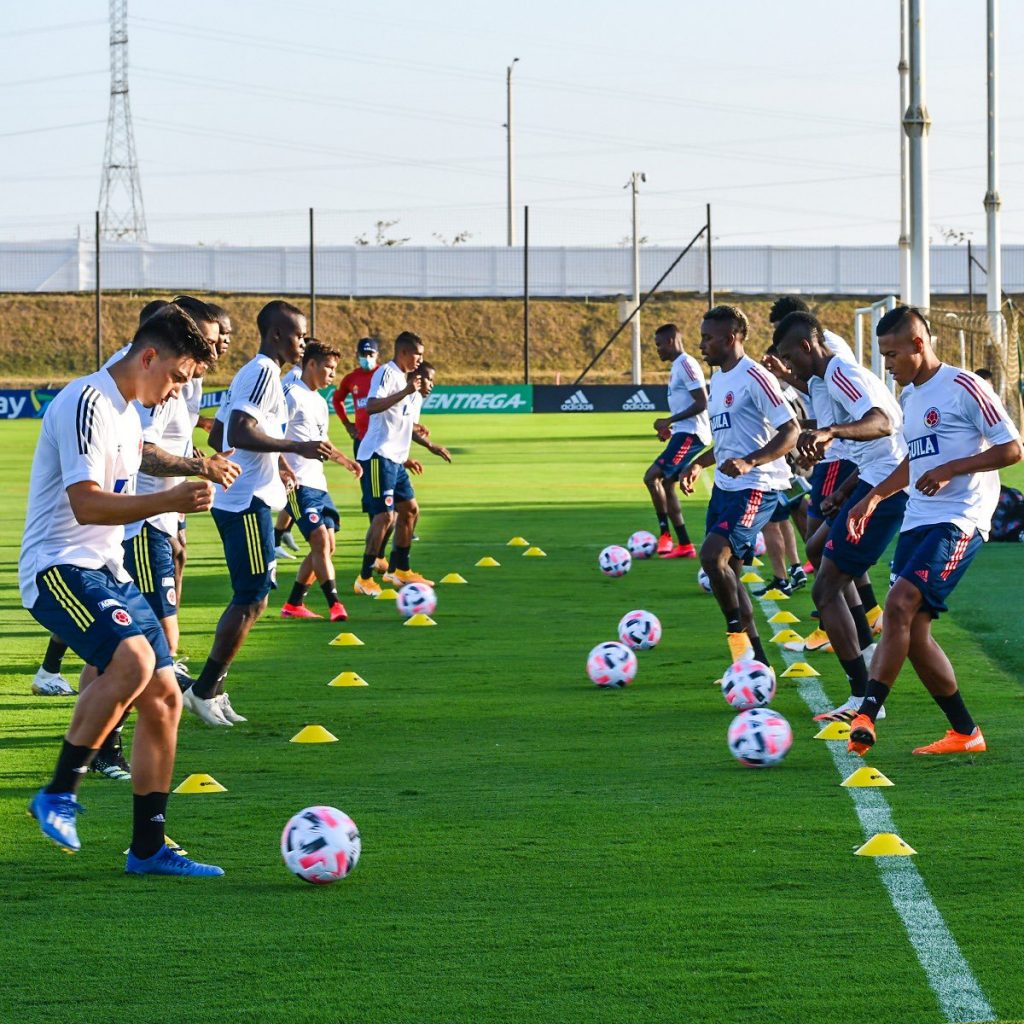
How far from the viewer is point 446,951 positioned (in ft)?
18.3

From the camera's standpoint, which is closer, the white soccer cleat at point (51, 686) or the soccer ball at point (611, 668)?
the white soccer cleat at point (51, 686)

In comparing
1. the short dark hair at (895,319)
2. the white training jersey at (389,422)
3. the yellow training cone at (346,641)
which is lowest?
the yellow training cone at (346,641)

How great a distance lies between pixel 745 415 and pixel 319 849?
516cm

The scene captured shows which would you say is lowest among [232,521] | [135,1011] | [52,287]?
[135,1011]

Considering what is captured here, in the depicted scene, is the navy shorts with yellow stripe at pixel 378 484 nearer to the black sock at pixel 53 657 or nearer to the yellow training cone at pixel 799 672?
the black sock at pixel 53 657

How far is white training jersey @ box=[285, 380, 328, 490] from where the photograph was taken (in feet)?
44.9

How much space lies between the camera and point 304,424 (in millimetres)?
13812

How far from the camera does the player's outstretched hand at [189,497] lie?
6172mm

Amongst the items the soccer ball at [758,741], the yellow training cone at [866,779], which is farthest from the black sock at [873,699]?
the yellow training cone at [866,779]

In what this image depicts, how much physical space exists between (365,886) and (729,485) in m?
4.86

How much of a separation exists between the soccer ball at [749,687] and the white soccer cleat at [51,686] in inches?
150

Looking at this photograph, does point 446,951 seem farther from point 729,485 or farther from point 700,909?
point 729,485

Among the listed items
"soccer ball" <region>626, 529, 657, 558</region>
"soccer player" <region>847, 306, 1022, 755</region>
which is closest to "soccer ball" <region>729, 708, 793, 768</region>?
"soccer player" <region>847, 306, 1022, 755</region>

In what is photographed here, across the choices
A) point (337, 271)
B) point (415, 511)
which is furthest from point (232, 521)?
point (337, 271)
